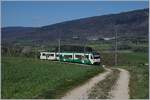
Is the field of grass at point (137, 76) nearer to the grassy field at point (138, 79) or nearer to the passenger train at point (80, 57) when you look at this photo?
the grassy field at point (138, 79)

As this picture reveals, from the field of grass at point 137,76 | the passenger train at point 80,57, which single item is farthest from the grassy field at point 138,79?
the passenger train at point 80,57

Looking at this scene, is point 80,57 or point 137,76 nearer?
point 137,76

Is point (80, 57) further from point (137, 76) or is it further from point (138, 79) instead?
point (138, 79)

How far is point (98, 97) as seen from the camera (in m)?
21.7

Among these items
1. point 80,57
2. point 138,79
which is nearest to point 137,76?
point 138,79

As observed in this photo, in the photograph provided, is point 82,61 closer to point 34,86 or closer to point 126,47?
point 34,86

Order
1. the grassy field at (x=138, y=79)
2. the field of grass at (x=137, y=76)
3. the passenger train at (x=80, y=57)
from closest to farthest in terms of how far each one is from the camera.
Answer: the grassy field at (x=138, y=79)
the field of grass at (x=137, y=76)
the passenger train at (x=80, y=57)

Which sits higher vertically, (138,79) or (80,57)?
(80,57)

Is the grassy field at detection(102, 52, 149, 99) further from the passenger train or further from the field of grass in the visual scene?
the passenger train

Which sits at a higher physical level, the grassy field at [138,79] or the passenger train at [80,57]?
the passenger train at [80,57]

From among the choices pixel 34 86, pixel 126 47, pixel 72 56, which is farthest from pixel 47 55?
pixel 34 86

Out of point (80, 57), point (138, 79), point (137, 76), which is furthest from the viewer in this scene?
point (80, 57)

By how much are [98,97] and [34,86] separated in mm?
5737

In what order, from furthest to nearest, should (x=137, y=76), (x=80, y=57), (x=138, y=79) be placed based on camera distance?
(x=80, y=57) → (x=137, y=76) → (x=138, y=79)
